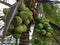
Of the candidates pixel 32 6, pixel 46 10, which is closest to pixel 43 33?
pixel 32 6

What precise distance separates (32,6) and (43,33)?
13 cm

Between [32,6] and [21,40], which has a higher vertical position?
[32,6]

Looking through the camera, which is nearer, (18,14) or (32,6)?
(18,14)

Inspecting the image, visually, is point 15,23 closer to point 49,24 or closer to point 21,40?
point 21,40

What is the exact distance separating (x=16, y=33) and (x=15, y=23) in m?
0.03

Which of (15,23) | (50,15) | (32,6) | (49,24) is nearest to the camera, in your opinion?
(15,23)

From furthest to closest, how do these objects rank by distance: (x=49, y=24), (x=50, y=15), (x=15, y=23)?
(x=50, y=15)
(x=49, y=24)
(x=15, y=23)

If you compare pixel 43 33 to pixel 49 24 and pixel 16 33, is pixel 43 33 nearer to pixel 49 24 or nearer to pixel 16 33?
pixel 49 24

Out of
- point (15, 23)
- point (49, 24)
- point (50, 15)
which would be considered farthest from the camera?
point (50, 15)

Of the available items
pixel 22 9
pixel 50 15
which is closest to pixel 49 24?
pixel 50 15

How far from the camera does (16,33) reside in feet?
1.83

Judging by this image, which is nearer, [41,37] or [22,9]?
[22,9]

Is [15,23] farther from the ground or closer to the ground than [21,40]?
farther from the ground

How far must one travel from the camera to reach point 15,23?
0.55 m
